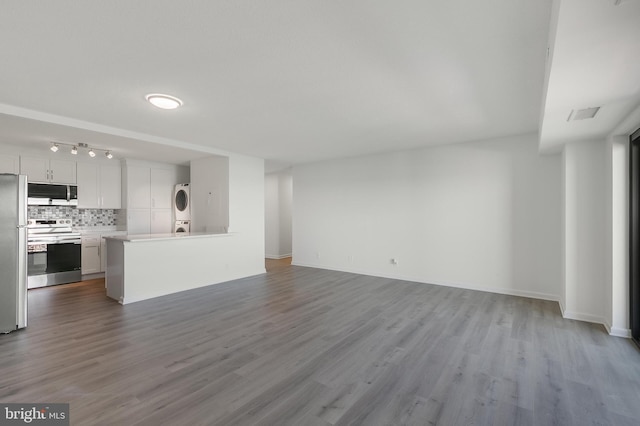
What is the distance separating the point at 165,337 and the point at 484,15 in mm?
3829

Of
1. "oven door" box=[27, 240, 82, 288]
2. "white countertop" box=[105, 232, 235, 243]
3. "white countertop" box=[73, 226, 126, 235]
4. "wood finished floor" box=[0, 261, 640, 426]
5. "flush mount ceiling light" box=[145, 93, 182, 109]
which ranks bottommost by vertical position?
"wood finished floor" box=[0, 261, 640, 426]

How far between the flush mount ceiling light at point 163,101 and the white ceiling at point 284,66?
0.13 metres

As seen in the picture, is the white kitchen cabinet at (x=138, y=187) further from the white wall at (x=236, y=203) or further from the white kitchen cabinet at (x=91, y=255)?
the white wall at (x=236, y=203)

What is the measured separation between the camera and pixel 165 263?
4.62m

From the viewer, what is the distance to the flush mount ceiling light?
293 cm

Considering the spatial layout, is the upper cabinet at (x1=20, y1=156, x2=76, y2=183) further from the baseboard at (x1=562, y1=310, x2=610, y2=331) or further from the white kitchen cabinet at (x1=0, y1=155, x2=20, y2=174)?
the baseboard at (x1=562, y1=310, x2=610, y2=331)

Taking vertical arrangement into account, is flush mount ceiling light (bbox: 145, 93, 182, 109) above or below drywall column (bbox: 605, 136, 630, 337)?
above

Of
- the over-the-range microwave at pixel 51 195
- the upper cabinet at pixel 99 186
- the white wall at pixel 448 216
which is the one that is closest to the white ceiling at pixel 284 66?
the white wall at pixel 448 216

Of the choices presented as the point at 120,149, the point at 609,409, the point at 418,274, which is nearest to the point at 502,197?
the point at 418,274

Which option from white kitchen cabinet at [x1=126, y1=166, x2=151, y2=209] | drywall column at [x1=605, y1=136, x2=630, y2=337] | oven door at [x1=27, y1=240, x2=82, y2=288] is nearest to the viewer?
drywall column at [x1=605, y1=136, x2=630, y2=337]

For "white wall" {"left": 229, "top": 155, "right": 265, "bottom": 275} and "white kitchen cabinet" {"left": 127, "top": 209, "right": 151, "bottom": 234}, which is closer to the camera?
"white wall" {"left": 229, "top": 155, "right": 265, "bottom": 275}

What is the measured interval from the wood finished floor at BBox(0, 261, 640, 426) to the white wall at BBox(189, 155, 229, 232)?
2.09 metres

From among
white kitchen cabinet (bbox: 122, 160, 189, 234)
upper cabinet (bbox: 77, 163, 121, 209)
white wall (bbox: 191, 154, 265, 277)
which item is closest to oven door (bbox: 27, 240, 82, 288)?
upper cabinet (bbox: 77, 163, 121, 209)

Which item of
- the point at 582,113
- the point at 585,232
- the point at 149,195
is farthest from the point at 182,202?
the point at 585,232
